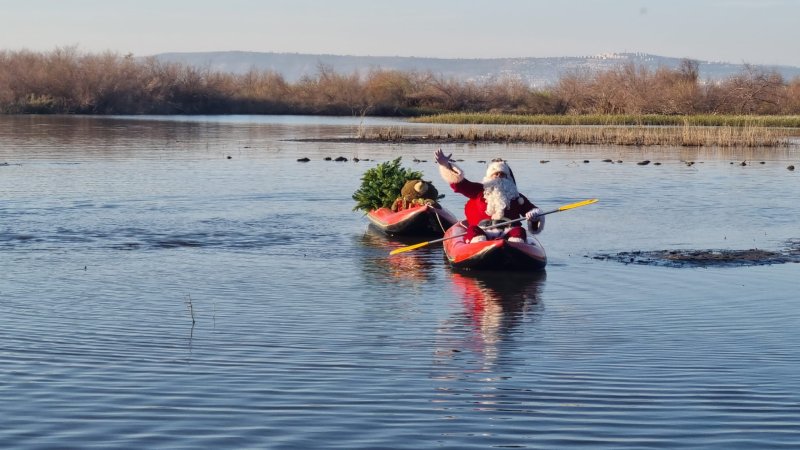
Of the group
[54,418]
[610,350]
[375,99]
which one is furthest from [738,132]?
[54,418]

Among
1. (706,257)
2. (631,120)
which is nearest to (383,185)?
(706,257)

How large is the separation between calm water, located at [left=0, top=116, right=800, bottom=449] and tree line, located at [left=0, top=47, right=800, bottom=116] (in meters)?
51.4

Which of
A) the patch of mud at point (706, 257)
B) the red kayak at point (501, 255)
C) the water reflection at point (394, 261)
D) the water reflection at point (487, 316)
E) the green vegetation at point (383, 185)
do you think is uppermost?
the green vegetation at point (383, 185)

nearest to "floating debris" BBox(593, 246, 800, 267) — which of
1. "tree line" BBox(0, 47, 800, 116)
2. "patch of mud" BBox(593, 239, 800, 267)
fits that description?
"patch of mud" BBox(593, 239, 800, 267)

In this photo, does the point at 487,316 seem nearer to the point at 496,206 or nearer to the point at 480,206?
the point at 496,206

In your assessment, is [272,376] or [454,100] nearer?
[272,376]

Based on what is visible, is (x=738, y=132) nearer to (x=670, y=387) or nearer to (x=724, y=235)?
(x=724, y=235)

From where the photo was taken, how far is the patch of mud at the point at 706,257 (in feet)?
57.3

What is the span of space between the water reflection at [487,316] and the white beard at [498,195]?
0.92 m

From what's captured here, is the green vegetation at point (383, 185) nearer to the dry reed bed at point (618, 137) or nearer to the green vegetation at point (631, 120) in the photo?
the dry reed bed at point (618, 137)

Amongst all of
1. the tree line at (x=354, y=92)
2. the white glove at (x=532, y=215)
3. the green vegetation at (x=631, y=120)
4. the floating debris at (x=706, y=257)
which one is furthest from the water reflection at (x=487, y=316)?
the tree line at (x=354, y=92)

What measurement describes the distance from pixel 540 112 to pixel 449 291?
221 ft

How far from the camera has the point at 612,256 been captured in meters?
18.3

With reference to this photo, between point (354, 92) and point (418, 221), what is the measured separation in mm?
71364
